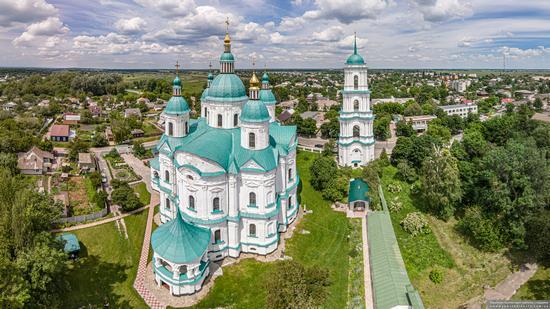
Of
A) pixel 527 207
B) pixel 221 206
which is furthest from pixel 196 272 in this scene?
pixel 527 207

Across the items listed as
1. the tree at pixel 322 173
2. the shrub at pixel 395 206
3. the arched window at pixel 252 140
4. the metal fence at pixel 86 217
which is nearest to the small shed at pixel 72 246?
the metal fence at pixel 86 217

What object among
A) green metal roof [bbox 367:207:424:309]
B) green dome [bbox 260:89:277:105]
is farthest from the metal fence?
green metal roof [bbox 367:207:424:309]

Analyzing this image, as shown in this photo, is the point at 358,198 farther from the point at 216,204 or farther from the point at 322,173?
the point at 216,204

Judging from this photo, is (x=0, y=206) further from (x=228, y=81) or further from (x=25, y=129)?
(x=25, y=129)

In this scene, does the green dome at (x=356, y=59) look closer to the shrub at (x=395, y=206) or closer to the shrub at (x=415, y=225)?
the shrub at (x=395, y=206)

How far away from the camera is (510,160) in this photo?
30.7 meters

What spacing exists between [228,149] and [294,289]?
13109 mm

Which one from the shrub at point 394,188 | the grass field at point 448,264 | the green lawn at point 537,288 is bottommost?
the green lawn at point 537,288

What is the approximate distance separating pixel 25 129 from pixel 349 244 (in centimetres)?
6698

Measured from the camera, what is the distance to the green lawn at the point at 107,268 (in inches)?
900

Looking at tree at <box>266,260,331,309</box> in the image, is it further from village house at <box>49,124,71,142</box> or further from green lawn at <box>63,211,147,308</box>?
village house at <box>49,124,71,142</box>

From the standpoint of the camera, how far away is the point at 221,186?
87.2 feet

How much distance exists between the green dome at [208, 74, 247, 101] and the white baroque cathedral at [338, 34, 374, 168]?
2075cm

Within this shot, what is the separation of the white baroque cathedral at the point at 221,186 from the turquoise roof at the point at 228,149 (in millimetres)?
78
